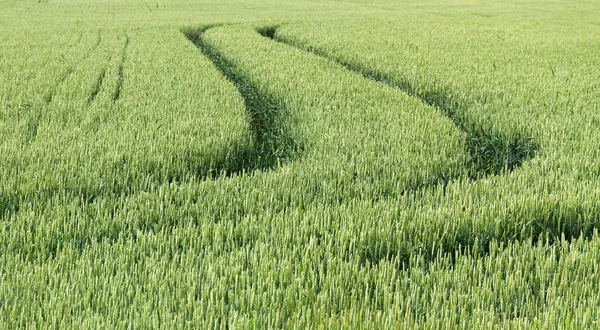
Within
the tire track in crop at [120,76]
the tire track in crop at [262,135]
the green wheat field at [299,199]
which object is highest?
the green wheat field at [299,199]

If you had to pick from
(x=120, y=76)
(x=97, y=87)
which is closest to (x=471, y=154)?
(x=97, y=87)

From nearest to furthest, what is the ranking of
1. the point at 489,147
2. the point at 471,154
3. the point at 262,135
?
the point at 471,154
the point at 489,147
the point at 262,135

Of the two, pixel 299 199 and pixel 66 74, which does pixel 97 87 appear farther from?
pixel 299 199

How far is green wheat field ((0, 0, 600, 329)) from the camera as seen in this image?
2.12 metres

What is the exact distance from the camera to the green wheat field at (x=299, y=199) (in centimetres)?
212

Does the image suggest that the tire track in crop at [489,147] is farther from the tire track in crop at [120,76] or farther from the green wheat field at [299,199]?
the tire track in crop at [120,76]

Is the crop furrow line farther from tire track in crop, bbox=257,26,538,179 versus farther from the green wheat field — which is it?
tire track in crop, bbox=257,26,538,179

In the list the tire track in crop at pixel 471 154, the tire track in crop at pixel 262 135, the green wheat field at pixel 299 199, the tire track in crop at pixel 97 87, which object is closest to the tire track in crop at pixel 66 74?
the green wheat field at pixel 299 199

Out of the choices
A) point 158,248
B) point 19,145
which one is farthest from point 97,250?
point 19,145

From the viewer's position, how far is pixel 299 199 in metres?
3.44

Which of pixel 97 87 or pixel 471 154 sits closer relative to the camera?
pixel 471 154

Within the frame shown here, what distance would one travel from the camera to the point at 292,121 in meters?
5.81

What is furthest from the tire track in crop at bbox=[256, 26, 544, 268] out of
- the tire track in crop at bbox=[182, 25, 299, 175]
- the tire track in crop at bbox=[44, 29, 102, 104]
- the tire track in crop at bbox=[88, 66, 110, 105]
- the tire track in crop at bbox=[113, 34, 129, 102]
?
the tire track in crop at bbox=[44, 29, 102, 104]

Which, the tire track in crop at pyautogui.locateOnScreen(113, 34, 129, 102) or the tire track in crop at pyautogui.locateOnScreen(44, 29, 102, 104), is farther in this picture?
the tire track in crop at pyautogui.locateOnScreen(113, 34, 129, 102)
